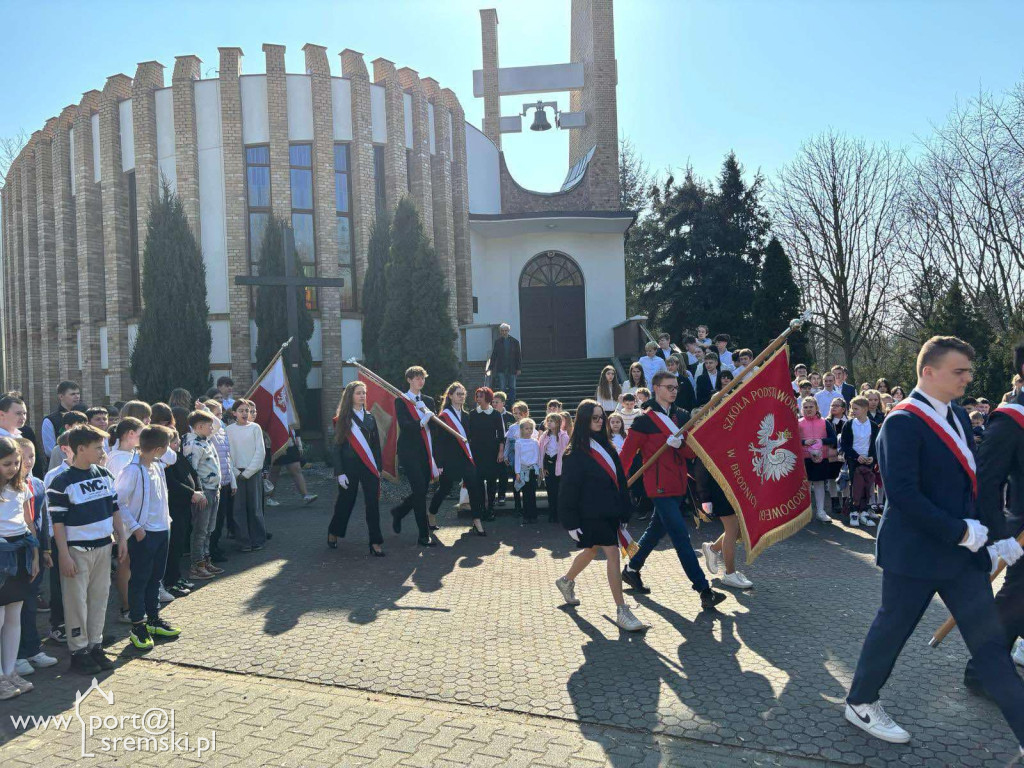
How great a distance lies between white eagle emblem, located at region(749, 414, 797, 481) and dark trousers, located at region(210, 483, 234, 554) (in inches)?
227

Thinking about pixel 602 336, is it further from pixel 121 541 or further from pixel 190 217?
pixel 121 541

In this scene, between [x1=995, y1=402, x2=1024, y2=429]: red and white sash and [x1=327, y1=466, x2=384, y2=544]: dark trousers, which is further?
[x1=327, y1=466, x2=384, y2=544]: dark trousers

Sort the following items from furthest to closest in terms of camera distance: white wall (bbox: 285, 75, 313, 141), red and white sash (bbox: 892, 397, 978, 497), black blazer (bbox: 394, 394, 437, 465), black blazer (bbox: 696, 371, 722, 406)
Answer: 1. white wall (bbox: 285, 75, 313, 141)
2. black blazer (bbox: 696, 371, 722, 406)
3. black blazer (bbox: 394, 394, 437, 465)
4. red and white sash (bbox: 892, 397, 978, 497)

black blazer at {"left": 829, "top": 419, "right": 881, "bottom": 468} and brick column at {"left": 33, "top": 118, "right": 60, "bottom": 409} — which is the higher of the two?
brick column at {"left": 33, "top": 118, "right": 60, "bottom": 409}

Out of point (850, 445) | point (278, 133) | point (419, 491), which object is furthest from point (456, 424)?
point (278, 133)

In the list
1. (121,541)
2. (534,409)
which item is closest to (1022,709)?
(121,541)

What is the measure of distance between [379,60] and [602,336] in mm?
10260

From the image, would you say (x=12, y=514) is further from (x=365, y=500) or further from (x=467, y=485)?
(x=467, y=485)

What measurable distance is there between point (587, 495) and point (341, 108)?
17.2 metres

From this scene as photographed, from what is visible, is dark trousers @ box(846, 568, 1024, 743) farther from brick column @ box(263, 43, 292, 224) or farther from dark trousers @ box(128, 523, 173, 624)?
brick column @ box(263, 43, 292, 224)

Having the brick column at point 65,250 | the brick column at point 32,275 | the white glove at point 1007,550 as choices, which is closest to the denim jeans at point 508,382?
the white glove at point 1007,550

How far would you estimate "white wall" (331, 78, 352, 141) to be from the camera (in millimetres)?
20031

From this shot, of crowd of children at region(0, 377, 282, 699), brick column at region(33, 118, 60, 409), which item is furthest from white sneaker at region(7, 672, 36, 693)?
brick column at region(33, 118, 60, 409)

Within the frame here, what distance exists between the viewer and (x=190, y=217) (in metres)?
19.1
